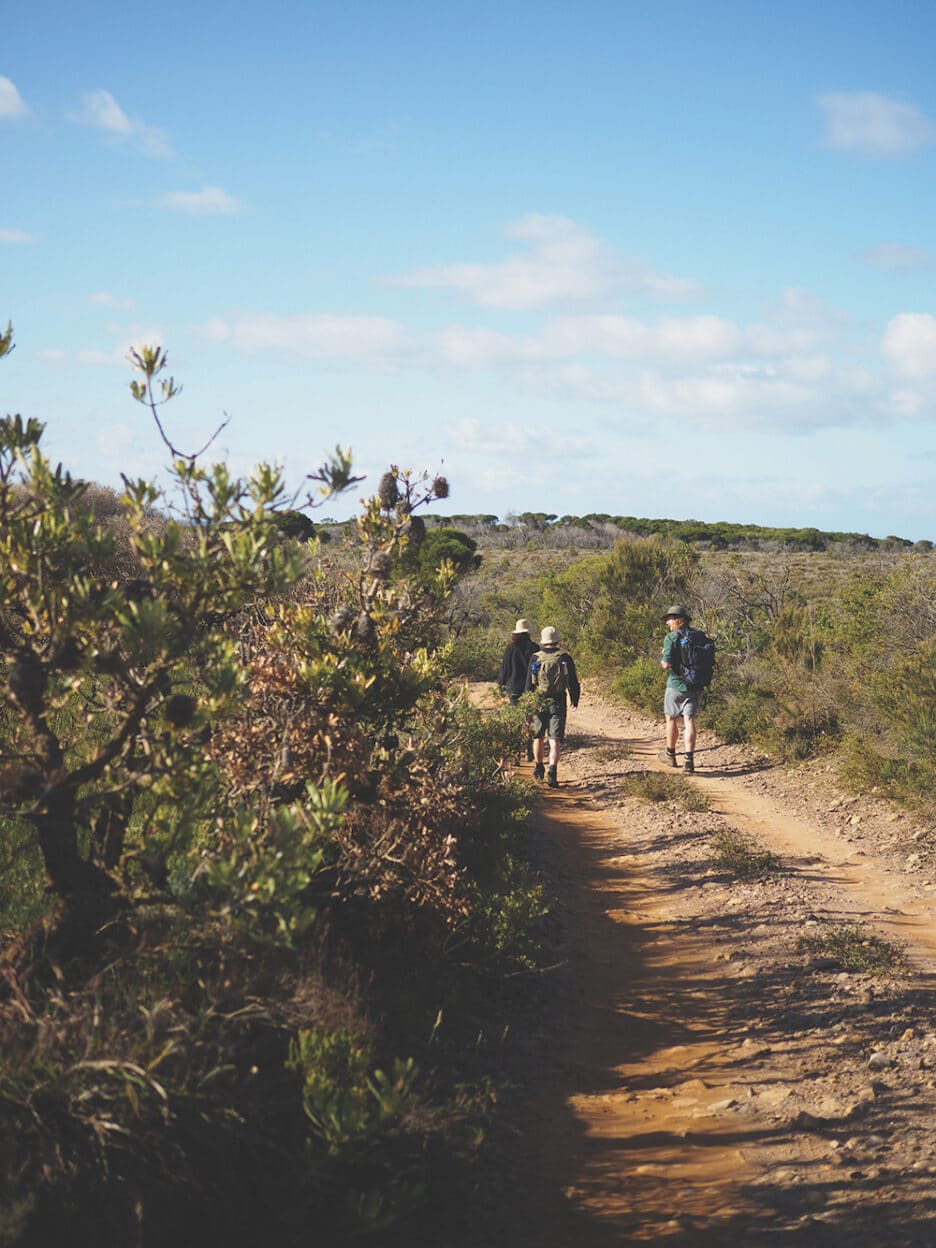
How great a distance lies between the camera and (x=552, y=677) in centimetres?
1066

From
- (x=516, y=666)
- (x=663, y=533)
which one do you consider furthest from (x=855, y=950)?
(x=663, y=533)

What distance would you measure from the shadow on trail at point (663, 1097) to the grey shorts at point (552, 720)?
3528 millimetres

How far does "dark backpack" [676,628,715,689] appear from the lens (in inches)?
447

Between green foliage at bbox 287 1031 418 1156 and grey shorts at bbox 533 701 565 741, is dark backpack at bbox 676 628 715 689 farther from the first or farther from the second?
green foliage at bbox 287 1031 418 1156

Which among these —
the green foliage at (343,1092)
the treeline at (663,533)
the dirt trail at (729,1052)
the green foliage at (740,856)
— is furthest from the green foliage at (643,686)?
the treeline at (663,533)

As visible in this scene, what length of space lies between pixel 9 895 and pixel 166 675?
162 cm

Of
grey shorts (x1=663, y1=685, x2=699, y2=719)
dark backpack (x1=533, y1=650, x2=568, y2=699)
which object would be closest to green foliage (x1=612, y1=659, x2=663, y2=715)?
grey shorts (x1=663, y1=685, x2=699, y2=719)

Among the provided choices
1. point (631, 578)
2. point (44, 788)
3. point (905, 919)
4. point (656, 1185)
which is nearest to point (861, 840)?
point (905, 919)

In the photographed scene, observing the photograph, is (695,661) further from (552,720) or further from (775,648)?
(775,648)

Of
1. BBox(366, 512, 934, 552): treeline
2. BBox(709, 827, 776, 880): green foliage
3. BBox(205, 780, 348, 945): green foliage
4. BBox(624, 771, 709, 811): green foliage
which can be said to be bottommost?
BBox(709, 827, 776, 880): green foliage

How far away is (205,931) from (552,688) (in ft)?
23.6

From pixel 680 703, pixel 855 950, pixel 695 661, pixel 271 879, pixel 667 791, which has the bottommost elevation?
pixel 855 950

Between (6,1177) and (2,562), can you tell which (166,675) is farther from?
(6,1177)

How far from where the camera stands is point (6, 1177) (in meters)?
2.89
